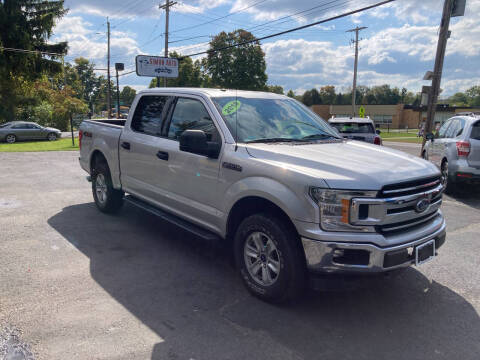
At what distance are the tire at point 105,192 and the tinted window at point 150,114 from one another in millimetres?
1114

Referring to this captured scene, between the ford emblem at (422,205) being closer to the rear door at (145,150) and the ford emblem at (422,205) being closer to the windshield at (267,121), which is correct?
the windshield at (267,121)

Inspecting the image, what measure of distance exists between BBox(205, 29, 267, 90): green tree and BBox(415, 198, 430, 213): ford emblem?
53.5 m

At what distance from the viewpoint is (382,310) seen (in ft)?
11.8

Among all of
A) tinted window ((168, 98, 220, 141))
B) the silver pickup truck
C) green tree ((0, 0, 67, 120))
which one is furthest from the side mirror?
green tree ((0, 0, 67, 120))

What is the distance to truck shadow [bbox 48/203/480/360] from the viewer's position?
2964 mm

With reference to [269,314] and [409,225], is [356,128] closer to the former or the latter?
[409,225]

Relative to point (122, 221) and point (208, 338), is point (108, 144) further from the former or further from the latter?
point (208, 338)

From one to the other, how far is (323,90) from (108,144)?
119 meters

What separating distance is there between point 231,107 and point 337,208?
1.81 meters

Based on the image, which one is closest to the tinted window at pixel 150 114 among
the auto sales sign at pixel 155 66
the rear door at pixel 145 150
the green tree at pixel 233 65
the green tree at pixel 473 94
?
the rear door at pixel 145 150

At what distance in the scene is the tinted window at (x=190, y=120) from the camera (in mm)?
4291

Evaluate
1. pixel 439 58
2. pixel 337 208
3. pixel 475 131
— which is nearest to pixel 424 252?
pixel 337 208

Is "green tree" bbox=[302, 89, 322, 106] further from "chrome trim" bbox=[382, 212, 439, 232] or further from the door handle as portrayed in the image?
"chrome trim" bbox=[382, 212, 439, 232]

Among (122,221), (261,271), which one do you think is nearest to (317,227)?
(261,271)
